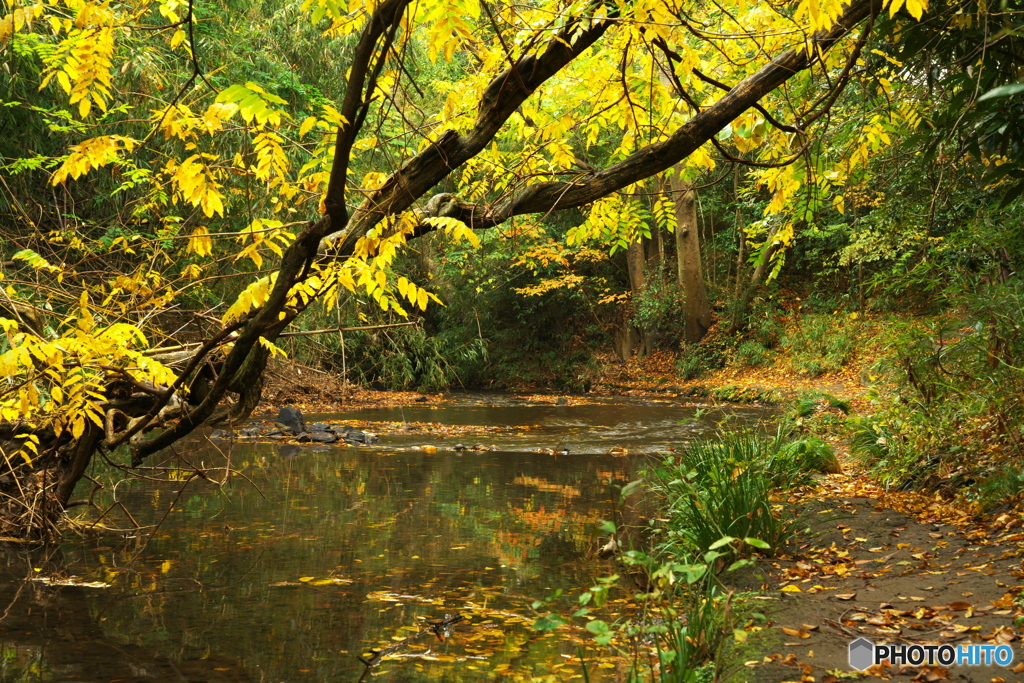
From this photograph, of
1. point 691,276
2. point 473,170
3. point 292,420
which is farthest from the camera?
point 691,276

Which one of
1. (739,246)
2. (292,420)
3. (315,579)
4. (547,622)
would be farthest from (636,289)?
(547,622)

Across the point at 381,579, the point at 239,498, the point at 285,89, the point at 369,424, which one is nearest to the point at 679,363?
the point at 369,424

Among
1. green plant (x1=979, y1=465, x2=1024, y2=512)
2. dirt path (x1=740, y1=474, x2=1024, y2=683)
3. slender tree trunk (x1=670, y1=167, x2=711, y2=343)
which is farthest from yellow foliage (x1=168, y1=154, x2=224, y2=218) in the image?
slender tree trunk (x1=670, y1=167, x2=711, y2=343)

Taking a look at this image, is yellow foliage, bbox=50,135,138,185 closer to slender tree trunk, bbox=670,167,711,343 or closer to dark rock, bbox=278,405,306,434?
dark rock, bbox=278,405,306,434

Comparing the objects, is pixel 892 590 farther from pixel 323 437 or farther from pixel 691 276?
pixel 691 276

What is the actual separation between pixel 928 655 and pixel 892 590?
795mm

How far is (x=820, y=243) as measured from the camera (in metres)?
17.9

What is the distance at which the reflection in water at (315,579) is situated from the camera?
3625 mm

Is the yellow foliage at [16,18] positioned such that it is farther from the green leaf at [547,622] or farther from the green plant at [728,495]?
the green plant at [728,495]

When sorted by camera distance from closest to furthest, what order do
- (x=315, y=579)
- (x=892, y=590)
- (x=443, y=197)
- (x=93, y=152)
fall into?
(x=93, y=152) < (x=892, y=590) < (x=443, y=197) < (x=315, y=579)

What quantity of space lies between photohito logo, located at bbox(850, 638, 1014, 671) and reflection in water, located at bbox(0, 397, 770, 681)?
1197 millimetres

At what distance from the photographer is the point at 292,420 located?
12.1 meters

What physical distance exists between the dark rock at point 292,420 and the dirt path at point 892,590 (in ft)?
27.9

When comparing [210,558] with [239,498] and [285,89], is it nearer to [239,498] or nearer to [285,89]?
[239,498]
